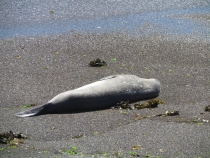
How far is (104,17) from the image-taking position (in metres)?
12.4

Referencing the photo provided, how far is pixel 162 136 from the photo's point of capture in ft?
19.5

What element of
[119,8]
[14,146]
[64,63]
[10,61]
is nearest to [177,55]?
[64,63]

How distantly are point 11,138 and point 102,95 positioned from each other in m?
1.77

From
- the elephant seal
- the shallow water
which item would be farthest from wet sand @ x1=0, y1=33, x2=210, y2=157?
the shallow water

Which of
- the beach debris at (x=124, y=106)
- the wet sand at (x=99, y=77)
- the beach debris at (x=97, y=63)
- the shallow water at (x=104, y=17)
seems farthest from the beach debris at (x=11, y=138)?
the shallow water at (x=104, y=17)

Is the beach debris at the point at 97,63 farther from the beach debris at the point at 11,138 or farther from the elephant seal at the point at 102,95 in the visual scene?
the beach debris at the point at 11,138

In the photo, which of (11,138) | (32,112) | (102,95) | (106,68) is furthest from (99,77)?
Answer: (11,138)

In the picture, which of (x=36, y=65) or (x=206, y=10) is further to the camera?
(x=206, y=10)

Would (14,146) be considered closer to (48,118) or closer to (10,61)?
(48,118)

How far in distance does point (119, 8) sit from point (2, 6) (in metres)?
2.82

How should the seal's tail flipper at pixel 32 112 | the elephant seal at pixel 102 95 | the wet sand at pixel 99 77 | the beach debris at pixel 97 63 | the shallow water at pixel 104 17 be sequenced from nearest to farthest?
1. the wet sand at pixel 99 77
2. the seal's tail flipper at pixel 32 112
3. the elephant seal at pixel 102 95
4. the beach debris at pixel 97 63
5. the shallow water at pixel 104 17

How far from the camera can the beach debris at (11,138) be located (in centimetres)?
549

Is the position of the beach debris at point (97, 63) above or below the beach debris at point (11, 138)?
above

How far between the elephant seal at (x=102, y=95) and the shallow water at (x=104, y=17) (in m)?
3.45
